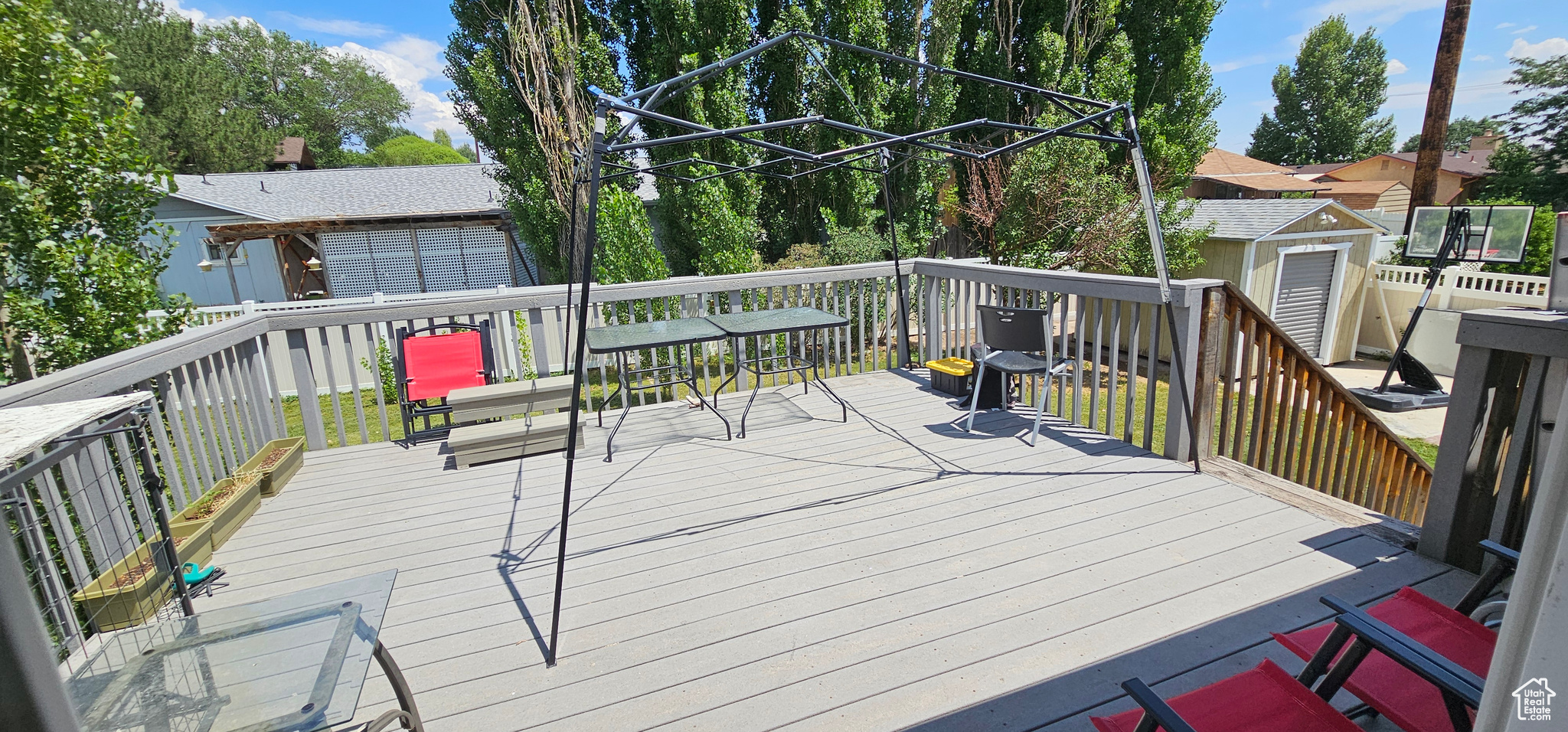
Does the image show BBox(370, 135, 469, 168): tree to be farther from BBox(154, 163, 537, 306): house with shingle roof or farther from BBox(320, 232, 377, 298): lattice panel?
BBox(320, 232, 377, 298): lattice panel

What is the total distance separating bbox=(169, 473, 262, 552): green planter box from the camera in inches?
108

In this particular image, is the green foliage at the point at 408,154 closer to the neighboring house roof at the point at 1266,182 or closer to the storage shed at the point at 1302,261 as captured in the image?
the neighboring house roof at the point at 1266,182

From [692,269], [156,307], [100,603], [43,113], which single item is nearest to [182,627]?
[100,603]

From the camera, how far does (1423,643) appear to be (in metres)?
1.56

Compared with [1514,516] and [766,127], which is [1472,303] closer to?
[1514,516]

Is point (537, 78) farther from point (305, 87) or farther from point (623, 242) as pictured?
point (305, 87)

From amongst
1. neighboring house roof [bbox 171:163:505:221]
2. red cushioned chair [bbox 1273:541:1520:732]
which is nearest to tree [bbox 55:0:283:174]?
neighboring house roof [bbox 171:163:505:221]

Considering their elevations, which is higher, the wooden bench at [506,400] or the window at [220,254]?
the window at [220,254]

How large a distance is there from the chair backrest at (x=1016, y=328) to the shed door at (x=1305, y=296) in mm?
9201

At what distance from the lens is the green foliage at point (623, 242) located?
28.3 feet

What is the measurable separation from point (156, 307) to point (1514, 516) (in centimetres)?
632

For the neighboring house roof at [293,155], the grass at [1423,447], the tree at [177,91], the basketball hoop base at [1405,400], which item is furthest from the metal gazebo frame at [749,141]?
the neighboring house roof at [293,155]

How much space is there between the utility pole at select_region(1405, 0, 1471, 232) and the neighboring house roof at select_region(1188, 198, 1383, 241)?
2.77 ft

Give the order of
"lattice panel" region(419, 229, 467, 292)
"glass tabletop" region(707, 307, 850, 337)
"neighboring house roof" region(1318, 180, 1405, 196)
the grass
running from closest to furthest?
1. "glass tabletop" region(707, 307, 850, 337)
2. the grass
3. "lattice panel" region(419, 229, 467, 292)
4. "neighboring house roof" region(1318, 180, 1405, 196)
